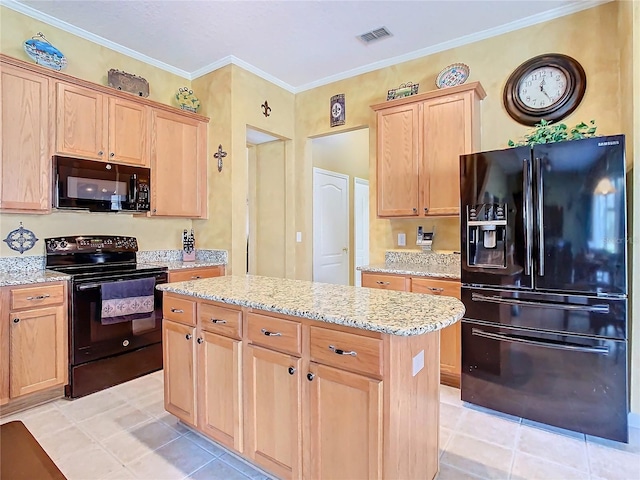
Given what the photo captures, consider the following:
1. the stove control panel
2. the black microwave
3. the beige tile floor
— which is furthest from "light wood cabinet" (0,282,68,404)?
the black microwave

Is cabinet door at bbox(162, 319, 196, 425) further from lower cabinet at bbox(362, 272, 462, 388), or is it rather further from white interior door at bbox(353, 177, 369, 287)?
white interior door at bbox(353, 177, 369, 287)

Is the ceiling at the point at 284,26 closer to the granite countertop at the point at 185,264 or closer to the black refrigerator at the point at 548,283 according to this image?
the black refrigerator at the point at 548,283

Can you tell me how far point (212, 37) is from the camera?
3.23 meters

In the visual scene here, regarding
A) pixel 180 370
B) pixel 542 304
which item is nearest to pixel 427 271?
pixel 542 304

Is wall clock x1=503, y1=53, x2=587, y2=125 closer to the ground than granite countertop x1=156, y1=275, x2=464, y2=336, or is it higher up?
higher up

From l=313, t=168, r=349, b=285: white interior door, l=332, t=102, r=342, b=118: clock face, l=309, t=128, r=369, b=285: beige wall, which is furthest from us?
l=309, t=128, r=369, b=285: beige wall

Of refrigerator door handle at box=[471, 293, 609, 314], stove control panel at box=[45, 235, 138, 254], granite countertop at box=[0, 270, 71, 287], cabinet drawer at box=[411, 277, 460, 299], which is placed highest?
stove control panel at box=[45, 235, 138, 254]

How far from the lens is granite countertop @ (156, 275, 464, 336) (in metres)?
1.29

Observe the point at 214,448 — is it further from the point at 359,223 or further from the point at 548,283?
the point at 359,223

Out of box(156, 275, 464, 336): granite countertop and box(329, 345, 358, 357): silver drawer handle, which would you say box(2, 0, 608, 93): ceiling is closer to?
box(156, 275, 464, 336): granite countertop

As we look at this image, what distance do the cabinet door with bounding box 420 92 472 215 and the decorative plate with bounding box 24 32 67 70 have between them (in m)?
3.10

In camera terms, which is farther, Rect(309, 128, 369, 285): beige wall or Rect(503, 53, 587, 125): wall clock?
Rect(309, 128, 369, 285): beige wall

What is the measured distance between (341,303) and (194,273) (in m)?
2.29

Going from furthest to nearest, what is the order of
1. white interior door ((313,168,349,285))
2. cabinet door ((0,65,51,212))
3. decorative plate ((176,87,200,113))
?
1. white interior door ((313,168,349,285))
2. decorative plate ((176,87,200,113))
3. cabinet door ((0,65,51,212))
